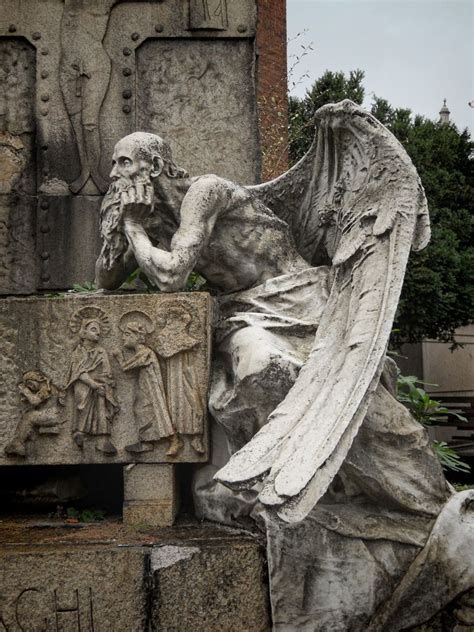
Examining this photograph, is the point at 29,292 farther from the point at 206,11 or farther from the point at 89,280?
the point at 206,11

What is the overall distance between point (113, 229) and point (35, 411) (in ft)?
3.22

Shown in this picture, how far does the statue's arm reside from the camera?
4.09 meters

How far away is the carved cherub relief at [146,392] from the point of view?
12.9ft

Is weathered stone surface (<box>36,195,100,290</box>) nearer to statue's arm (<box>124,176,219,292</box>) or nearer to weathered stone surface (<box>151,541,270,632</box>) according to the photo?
statue's arm (<box>124,176,219,292</box>)

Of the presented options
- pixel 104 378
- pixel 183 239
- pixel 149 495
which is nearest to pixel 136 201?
pixel 183 239

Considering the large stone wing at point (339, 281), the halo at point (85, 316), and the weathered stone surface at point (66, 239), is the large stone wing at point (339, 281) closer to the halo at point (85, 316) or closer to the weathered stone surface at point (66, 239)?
the halo at point (85, 316)

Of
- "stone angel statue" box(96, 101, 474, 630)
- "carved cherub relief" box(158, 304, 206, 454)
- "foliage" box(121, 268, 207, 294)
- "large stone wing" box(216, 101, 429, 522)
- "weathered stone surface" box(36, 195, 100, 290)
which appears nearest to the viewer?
"large stone wing" box(216, 101, 429, 522)

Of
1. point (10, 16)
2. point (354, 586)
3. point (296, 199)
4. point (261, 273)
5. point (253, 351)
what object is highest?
point (10, 16)

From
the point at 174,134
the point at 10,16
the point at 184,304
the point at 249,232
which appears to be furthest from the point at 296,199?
the point at 10,16

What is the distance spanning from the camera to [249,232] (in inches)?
177

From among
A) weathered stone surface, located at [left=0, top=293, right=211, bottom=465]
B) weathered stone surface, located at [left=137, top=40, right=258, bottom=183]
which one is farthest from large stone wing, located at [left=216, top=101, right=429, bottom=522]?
weathered stone surface, located at [left=137, top=40, right=258, bottom=183]

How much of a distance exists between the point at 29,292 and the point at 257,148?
1806mm

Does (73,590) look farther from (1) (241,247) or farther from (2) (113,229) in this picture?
Answer: (1) (241,247)

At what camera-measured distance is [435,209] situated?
54.0ft
